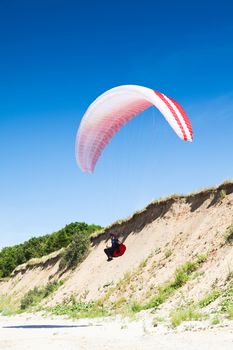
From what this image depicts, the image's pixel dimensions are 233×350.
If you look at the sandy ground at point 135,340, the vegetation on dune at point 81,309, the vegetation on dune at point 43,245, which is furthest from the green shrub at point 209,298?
the vegetation on dune at point 43,245

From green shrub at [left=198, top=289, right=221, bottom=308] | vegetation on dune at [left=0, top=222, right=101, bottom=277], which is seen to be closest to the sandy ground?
green shrub at [left=198, top=289, right=221, bottom=308]

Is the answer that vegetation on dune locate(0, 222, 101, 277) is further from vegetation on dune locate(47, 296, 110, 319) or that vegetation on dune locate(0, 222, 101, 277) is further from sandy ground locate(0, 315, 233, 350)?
sandy ground locate(0, 315, 233, 350)

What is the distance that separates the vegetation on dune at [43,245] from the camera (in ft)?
225

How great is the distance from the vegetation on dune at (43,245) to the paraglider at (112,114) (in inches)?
1790

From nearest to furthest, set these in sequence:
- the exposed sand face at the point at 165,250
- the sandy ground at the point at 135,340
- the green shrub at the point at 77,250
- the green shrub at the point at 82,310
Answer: the sandy ground at the point at 135,340, the exposed sand face at the point at 165,250, the green shrub at the point at 82,310, the green shrub at the point at 77,250

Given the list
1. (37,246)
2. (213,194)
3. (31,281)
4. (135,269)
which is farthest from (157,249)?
(37,246)

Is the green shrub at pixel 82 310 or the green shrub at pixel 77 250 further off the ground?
the green shrub at pixel 77 250

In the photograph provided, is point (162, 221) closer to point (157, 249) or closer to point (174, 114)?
point (157, 249)

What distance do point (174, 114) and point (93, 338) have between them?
300 inches

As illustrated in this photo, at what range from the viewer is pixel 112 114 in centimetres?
1809

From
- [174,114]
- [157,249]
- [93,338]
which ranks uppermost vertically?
[174,114]

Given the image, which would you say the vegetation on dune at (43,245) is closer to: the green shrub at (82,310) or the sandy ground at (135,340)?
the green shrub at (82,310)

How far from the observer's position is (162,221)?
27750 millimetres

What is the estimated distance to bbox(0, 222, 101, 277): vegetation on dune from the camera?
6856 centimetres
